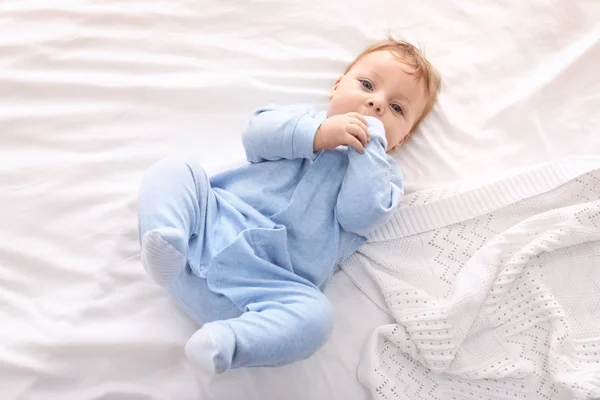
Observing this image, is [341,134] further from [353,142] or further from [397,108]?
[397,108]

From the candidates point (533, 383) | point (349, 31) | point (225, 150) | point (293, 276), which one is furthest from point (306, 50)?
point (533, 383)

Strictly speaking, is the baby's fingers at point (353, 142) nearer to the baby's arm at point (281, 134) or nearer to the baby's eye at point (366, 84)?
the baby's arm at point (281, 134)

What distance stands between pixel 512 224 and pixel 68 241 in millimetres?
777

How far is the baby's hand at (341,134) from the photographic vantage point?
1.03 meters

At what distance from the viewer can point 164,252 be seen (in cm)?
85

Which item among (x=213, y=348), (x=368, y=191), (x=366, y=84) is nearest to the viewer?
(x=213, y=348)

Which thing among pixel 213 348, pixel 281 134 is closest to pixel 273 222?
pixel 281 134

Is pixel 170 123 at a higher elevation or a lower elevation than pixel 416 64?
lower

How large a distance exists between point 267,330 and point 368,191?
11.5 inches

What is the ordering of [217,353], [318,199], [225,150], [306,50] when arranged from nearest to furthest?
1. [217,353]
2. [318,199]
3. [225,150]
4. [306,50]

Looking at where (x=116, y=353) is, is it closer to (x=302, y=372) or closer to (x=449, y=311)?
(x=302, y=372)

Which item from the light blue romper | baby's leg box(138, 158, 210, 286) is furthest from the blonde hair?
baby's leg box(138, 158, 210, 286)

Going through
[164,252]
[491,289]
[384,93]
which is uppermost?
[384,93]

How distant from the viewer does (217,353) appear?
0.82 metres
